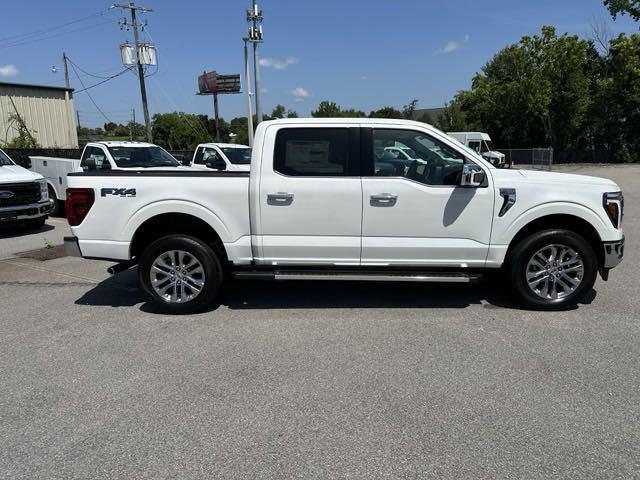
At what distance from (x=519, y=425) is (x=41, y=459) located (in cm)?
295

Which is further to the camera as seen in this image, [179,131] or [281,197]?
[179,131]

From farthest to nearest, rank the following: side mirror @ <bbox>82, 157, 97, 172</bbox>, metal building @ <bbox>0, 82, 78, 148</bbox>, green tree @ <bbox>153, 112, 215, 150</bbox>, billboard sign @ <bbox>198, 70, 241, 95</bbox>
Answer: green tree @ <bbox>153, 112, 215, 150</bbox>
billboard sign @ <bbox>198, 70, 241, 95</bbox>
metal building @ <bbox>0, 82, 78, 148</bbox>
side mirror @ <bbox>82, 157, 97, 172</bbox>

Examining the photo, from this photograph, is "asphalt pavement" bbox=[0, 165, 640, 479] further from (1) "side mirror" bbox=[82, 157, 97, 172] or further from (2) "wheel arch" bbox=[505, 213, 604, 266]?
(1) "side mirror" bbox=[82, 157, 97, 172]

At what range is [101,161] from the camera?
38.4 feet

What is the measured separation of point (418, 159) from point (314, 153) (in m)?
1.09

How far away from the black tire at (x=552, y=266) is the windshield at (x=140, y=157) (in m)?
9.25

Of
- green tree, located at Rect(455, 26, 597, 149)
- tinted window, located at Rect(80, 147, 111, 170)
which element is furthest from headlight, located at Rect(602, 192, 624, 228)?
green tree, located at Rect(455, 26, 597, 149)

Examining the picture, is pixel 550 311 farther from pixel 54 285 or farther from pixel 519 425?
pixel 54 285

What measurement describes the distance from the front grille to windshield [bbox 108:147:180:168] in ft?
6.27

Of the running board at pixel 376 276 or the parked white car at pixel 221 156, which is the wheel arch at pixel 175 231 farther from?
the parked white car at pixel 221 156

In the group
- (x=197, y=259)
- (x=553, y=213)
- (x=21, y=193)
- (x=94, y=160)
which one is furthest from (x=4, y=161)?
(x=553, y=213)

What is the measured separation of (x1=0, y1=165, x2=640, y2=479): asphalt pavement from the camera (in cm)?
288

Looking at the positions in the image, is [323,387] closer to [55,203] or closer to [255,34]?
[55,203]

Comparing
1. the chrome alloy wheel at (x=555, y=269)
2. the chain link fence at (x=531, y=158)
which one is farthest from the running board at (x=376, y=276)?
the chain link fence at (x=531, y=158)
